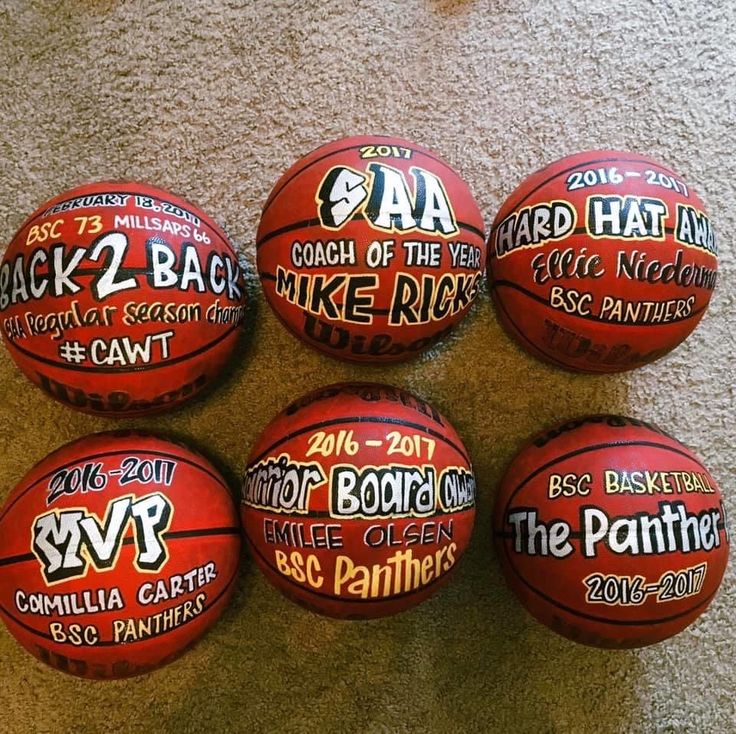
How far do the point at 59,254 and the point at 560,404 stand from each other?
3.26 ft

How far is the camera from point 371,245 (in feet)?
3.38

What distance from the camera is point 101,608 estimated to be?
104cm

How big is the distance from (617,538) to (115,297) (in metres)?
0.89

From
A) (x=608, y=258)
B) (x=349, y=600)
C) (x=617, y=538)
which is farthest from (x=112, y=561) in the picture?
(x=608, y=258)

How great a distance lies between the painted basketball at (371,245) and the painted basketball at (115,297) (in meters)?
0.13

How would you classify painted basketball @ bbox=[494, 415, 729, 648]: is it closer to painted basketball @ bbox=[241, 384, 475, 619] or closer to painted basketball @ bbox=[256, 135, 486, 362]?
painted basketball @ bbox=[241, 384, 475, 619]

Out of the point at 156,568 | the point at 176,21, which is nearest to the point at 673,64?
the point at 176,21

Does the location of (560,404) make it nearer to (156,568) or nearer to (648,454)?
(648,454)

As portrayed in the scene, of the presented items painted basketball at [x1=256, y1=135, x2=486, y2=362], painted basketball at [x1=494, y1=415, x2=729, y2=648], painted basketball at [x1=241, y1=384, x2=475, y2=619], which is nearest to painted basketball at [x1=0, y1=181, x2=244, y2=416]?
painted basketball at [x1=256, y1=135, x2=486, y2=362]

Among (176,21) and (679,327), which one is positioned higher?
(176,21)

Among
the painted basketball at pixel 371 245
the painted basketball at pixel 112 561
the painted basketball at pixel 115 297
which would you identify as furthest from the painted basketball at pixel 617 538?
the painted basketball at pixel 115 297

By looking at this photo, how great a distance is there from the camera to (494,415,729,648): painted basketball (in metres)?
1.07

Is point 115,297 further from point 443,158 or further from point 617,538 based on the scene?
point 617,538

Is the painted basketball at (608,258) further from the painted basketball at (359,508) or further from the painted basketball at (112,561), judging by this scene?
the painted basketball at (112,561)
